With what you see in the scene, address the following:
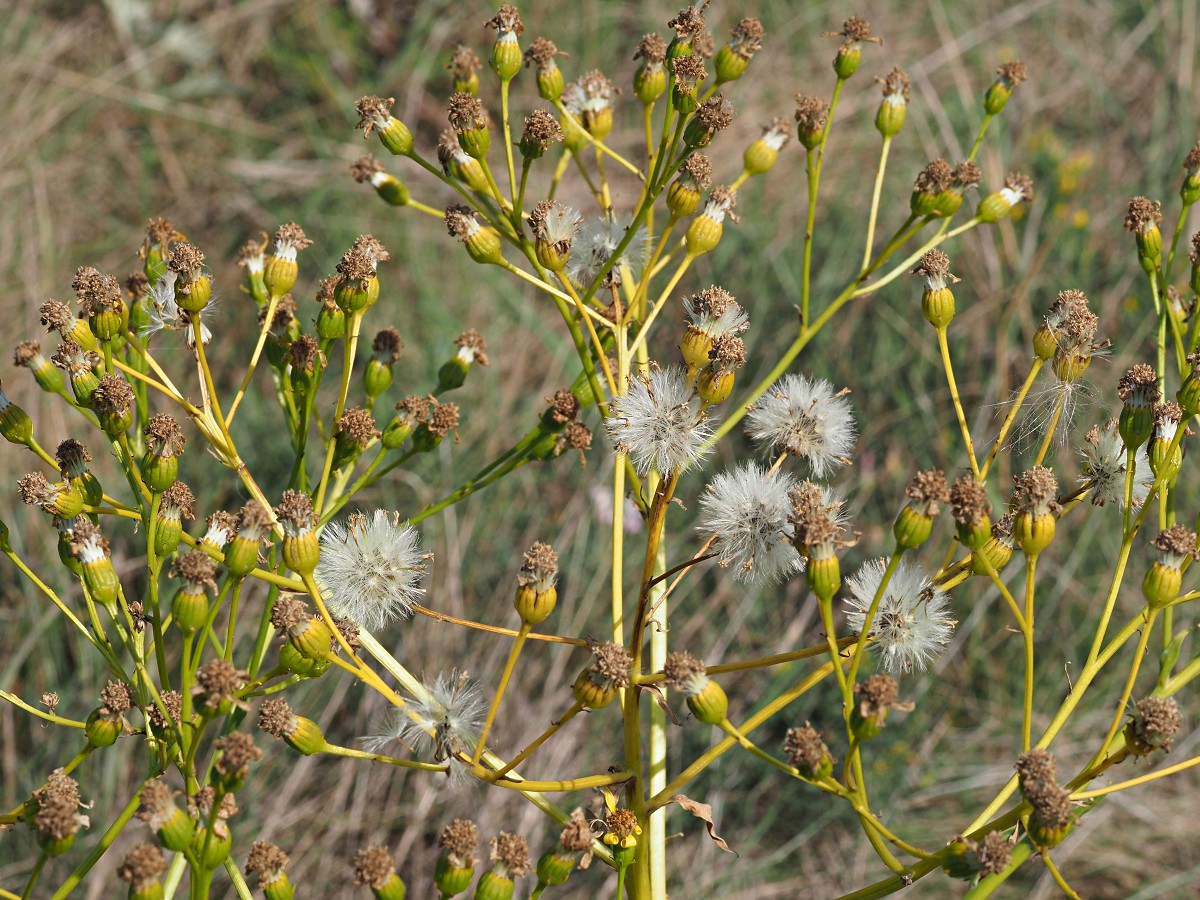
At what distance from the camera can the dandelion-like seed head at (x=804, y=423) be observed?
7.48ft

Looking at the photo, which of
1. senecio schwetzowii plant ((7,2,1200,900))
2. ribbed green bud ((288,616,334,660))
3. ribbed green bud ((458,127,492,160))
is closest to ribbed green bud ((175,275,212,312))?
senecio schwetzowii plant ((7,2,1200,900))

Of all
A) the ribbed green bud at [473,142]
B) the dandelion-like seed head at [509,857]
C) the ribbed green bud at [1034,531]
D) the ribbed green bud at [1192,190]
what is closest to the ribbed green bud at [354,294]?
the ribbed green bud at [473,142]

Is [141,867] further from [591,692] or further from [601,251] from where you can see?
[601,251]

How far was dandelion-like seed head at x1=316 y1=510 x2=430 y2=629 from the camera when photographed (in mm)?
2221

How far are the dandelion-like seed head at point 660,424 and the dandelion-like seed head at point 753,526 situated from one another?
4.8 inches

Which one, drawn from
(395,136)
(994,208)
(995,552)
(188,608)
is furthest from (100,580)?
(994,208)

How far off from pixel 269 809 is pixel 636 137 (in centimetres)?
381

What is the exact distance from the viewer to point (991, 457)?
6.54 ft

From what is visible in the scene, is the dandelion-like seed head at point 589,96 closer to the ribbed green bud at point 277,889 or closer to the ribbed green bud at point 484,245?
the ribbed green bud at point 484,245

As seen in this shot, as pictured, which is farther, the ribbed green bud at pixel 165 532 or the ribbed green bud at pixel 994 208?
the ribbed green bud at pixel 994 208

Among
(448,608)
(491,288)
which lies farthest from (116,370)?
(491,288)

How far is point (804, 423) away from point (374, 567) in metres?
0.86

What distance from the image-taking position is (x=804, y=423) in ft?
7.51

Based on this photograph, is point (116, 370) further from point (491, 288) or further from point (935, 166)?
point (491, 288)
